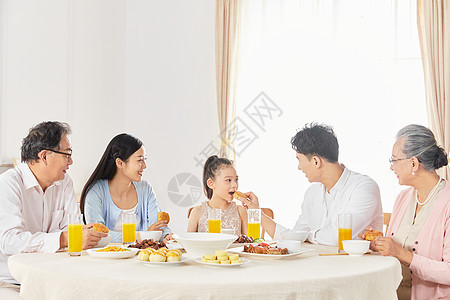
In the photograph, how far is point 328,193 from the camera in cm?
295

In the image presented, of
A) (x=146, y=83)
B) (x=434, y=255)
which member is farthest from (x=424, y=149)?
(x=146, y=83)

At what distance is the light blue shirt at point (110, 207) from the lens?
9.95ft

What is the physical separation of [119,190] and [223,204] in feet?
2.10

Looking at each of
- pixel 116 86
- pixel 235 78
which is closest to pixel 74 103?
pixel 116 86

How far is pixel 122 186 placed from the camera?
321 cm

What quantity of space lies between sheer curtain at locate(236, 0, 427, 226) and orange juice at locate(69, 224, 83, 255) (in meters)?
3.21

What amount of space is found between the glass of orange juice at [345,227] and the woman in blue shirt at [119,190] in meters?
1.13

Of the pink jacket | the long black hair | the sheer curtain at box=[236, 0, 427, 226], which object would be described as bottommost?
the pink jacket

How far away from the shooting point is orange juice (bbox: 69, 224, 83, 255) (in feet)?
6.81

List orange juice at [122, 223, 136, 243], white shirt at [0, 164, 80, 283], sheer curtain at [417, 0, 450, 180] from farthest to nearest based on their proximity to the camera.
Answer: sheer curtain at [417, 0, 450, 180], orange juice at [122, 223, 136, 243], white shirt at [0, 164, 80, 283]

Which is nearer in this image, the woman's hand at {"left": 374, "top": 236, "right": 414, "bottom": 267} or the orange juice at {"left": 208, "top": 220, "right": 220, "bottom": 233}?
the woman's hand at {"left": 374, "top": 236, "right": 414, "bottom": 267}


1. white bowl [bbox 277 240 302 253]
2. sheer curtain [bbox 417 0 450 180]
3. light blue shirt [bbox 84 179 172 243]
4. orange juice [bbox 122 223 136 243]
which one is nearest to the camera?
white bowl [bbox 277 240 302 253]

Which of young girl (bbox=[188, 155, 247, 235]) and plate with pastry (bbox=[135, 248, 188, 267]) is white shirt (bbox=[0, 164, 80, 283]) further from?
young girl (bbox=[188, 155, 247, 235])

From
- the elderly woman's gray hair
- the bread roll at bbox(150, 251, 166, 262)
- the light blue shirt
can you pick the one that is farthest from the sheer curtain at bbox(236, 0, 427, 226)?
the bread roll at bbox(150, 251, 166, 262)
